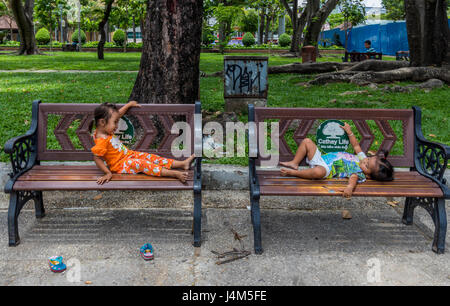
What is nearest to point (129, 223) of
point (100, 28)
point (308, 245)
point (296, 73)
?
point (308, 245)

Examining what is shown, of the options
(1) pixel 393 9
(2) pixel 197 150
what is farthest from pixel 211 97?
(1) pixel 393 9

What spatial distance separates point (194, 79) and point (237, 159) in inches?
49.0

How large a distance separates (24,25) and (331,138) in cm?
2600

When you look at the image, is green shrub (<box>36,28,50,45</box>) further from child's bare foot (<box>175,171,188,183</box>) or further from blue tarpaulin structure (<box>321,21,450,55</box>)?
child's bare foot (<box>175,171,188,183</box>)

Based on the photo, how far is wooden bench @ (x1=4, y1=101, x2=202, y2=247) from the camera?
12.1 feet

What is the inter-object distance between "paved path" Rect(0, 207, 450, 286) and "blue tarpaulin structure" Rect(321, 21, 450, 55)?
25535 mm

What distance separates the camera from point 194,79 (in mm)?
5883

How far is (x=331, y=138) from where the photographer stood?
441 cm

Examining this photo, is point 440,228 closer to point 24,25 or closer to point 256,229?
point 256,229

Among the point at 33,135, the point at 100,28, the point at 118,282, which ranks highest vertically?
the point at 100,28

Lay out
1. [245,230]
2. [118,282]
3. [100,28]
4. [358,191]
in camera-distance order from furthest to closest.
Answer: [100,28]
[245,230]
[358,191]
[118,282]

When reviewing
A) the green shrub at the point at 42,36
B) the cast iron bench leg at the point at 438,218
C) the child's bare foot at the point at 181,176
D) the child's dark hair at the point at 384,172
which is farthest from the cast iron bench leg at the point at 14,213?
the green shrub at the point at 42,36

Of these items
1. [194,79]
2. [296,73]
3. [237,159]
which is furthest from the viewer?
[296,73]

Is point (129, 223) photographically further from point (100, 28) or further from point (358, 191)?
point (100, 28)
